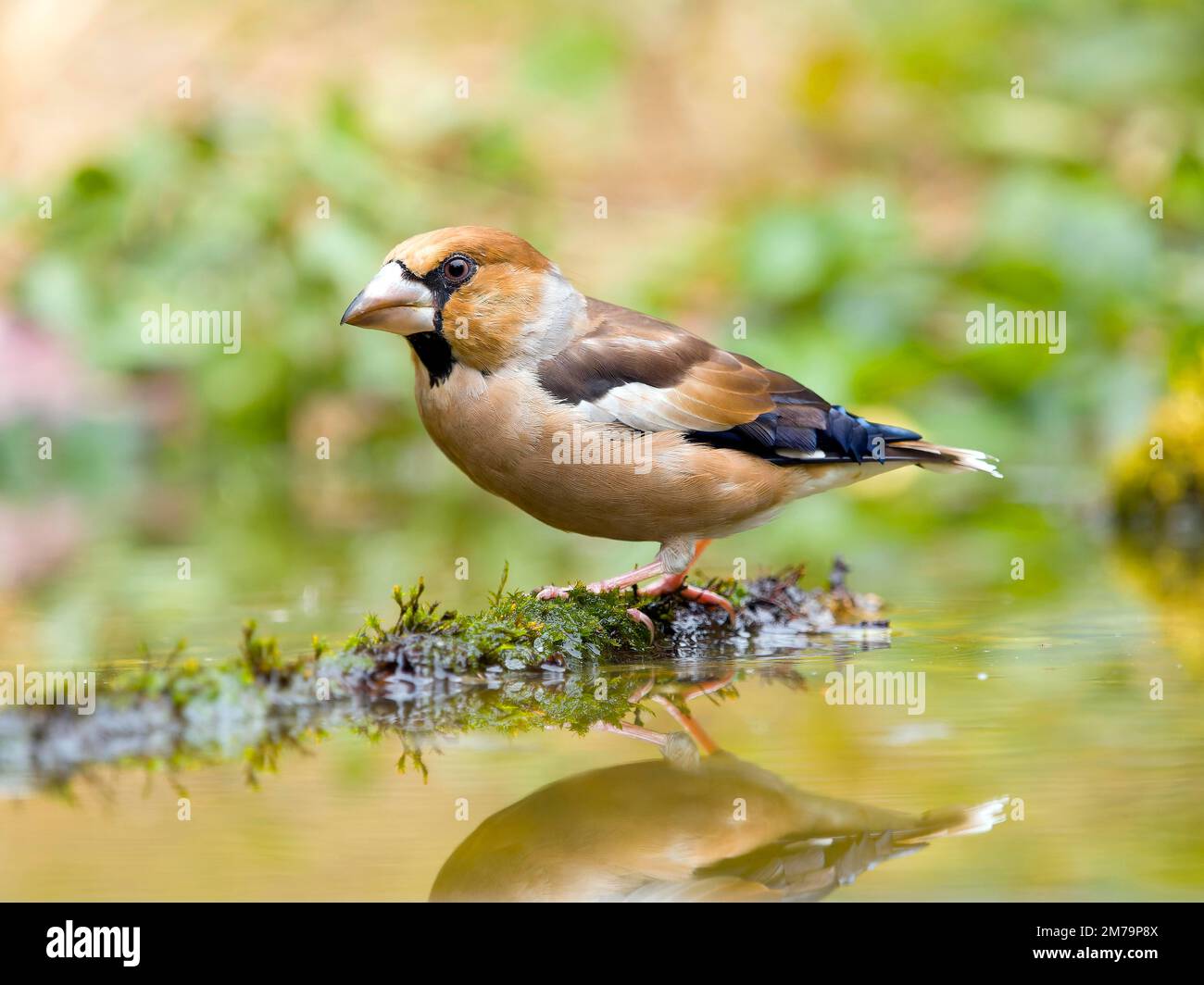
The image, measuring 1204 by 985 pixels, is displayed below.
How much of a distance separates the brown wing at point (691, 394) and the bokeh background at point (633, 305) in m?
0.78

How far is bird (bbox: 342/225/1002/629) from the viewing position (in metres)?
5.12

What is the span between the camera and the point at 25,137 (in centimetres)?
1539

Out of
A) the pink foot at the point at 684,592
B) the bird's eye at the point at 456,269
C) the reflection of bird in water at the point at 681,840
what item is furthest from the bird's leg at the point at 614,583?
the reflection of bird in water at the point at 681,840

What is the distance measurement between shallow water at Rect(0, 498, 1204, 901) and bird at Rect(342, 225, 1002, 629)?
0.65 m

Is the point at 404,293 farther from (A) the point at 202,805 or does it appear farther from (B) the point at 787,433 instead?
(A) the point at 202,805

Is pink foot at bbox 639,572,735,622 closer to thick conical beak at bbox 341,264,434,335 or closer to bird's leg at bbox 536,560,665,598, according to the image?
bird's leg at bbox 536,560,665,598

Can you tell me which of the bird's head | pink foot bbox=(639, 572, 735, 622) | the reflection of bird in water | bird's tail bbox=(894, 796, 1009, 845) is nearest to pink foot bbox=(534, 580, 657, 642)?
pink foot bbox=(639, 572, 735, 622)

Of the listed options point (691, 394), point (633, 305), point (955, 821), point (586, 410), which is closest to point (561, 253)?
point (633, 305)

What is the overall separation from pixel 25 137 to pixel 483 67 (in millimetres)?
5069

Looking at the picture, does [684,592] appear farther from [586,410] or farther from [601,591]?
[586,410]

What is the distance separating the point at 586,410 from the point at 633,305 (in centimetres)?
800

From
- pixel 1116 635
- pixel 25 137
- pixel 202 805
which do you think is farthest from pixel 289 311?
pixel 202 805

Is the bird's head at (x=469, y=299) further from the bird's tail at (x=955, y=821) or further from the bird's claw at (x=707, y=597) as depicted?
the bird's tail at (x=955, y=821)

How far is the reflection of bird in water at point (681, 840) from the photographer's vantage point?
304 cm
